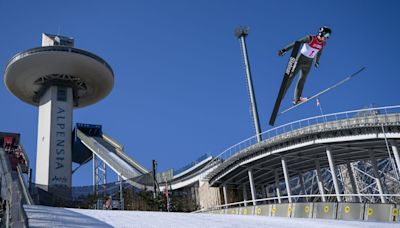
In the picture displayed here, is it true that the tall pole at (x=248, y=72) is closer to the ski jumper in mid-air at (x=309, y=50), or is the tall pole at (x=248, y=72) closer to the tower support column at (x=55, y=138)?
the tower support column at (x=55, y=138)

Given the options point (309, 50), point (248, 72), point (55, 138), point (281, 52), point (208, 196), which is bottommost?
point (208, 196)

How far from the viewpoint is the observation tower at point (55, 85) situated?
57.4 m

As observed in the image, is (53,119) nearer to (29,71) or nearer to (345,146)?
(29,71)

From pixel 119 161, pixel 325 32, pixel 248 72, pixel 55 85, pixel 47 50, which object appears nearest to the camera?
pixel 325 32

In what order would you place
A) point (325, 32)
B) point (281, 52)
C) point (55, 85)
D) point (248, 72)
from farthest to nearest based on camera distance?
point (55, 85)
point (248, 72)
point (281, 52)
point (325, 32)

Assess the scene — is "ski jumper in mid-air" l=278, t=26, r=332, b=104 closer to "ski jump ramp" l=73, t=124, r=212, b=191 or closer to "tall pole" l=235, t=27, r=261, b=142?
"ski jump ramp" l=73, t=124, r=212, b=191

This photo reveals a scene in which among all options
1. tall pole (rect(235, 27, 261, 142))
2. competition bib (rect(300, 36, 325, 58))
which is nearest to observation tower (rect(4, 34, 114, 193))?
tall pole (rect(235, 27, 261, 142))

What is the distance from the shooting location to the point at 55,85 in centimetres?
6319

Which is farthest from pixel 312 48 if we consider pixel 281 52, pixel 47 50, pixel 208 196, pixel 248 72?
pixel 47 50

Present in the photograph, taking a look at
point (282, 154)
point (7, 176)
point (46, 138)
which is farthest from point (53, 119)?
point (7, 176)

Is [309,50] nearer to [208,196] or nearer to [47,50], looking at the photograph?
[208,196]

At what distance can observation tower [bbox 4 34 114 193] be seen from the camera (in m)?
57.4

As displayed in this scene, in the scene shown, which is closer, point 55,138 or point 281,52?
point 281,52

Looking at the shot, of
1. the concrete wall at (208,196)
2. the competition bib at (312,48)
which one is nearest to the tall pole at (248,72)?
the concrete wall at (208,196)
